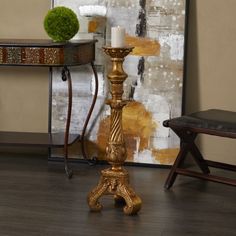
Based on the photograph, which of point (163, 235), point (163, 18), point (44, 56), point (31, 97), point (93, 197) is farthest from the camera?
point (31, 97)

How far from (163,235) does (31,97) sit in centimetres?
185

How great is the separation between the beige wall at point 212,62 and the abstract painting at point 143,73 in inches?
4.9

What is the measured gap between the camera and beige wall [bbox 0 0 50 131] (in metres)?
4.29

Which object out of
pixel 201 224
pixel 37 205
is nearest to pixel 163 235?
pixel 201 224

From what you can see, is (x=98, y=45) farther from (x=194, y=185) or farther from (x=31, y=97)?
(x=194, y=185)

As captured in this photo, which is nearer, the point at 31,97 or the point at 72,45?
the point at 72,45

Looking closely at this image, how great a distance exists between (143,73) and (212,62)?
0.48 m

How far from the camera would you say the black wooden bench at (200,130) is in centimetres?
337

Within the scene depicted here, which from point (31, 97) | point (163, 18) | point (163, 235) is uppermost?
point (163, 18)

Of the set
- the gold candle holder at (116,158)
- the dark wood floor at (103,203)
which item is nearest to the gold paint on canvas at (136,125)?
the dark wood floor at (103,203)

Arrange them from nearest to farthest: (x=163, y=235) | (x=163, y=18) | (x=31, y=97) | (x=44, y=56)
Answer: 1. (x=163, y=235)
2. (x=44, y=56)
3. (x=163, y=18)
4. (x=31, y=97)

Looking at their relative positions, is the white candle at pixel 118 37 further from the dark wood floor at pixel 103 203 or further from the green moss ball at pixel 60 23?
the dark wood floor at pixel 103 203

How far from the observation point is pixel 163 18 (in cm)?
402

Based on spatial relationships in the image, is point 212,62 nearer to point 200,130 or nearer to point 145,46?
point 145,46
